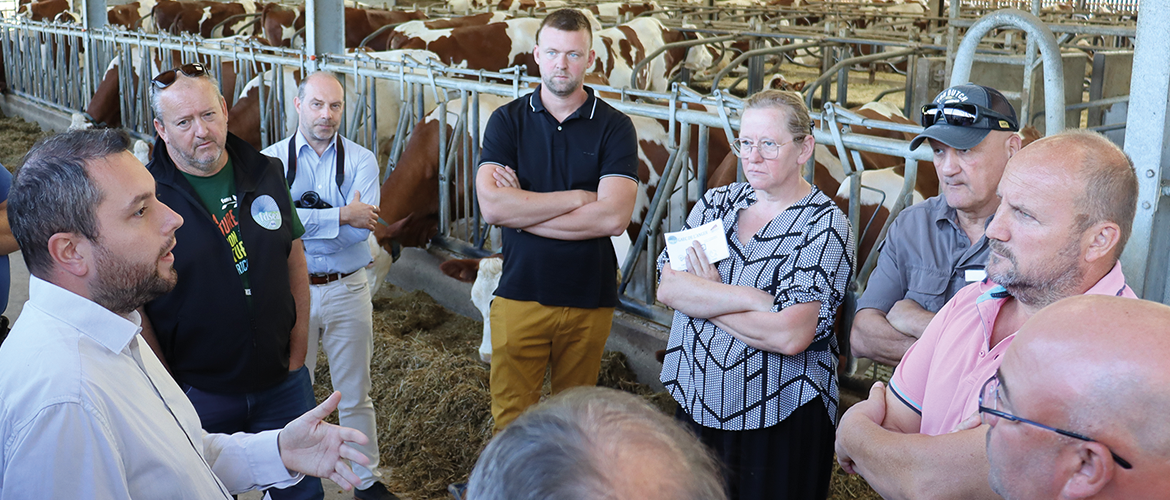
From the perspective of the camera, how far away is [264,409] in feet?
8.87

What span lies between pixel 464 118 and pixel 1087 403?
176 inches

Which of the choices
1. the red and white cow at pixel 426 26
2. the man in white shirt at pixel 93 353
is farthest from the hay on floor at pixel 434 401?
Answer: the red and white cow at pixel 426 26

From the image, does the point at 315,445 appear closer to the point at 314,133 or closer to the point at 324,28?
the point at 314,133

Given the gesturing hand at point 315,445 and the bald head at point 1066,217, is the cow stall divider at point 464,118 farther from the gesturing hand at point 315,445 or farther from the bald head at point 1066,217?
the gesturing hand at point 315,445

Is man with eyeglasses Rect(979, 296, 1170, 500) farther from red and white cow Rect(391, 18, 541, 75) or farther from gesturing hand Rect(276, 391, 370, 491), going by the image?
red and white cow Rect(391, 18, 541, 75)

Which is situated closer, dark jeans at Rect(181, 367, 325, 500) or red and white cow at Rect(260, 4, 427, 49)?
dark jeans at Rect(181, 367, 325, 500)

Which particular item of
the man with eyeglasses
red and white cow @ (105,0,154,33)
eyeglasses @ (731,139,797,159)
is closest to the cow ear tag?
eyeglasses @ (731,139,797,159)

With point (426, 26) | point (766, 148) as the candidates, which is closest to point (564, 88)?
point (766, 148)

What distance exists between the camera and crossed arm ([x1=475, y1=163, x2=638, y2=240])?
320 cm

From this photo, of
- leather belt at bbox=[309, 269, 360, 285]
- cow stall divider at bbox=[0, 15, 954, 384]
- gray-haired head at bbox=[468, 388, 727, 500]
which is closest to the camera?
gray-haired head at bbox=[468, 388, 727, 500]

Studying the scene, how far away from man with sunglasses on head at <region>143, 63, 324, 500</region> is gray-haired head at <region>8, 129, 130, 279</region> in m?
0.84

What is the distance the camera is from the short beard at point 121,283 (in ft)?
5.34

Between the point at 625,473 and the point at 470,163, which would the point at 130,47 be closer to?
the point at 470,163

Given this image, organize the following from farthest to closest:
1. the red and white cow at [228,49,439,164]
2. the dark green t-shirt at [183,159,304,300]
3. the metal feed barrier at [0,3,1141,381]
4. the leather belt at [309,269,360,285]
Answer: the red and white cow at [228,49,439,164] < the metal feed barrier at [0,3,1141,381] < the leather belt at [309,269,360,285] < the dark green t-shirt at [183,159,304,300]
